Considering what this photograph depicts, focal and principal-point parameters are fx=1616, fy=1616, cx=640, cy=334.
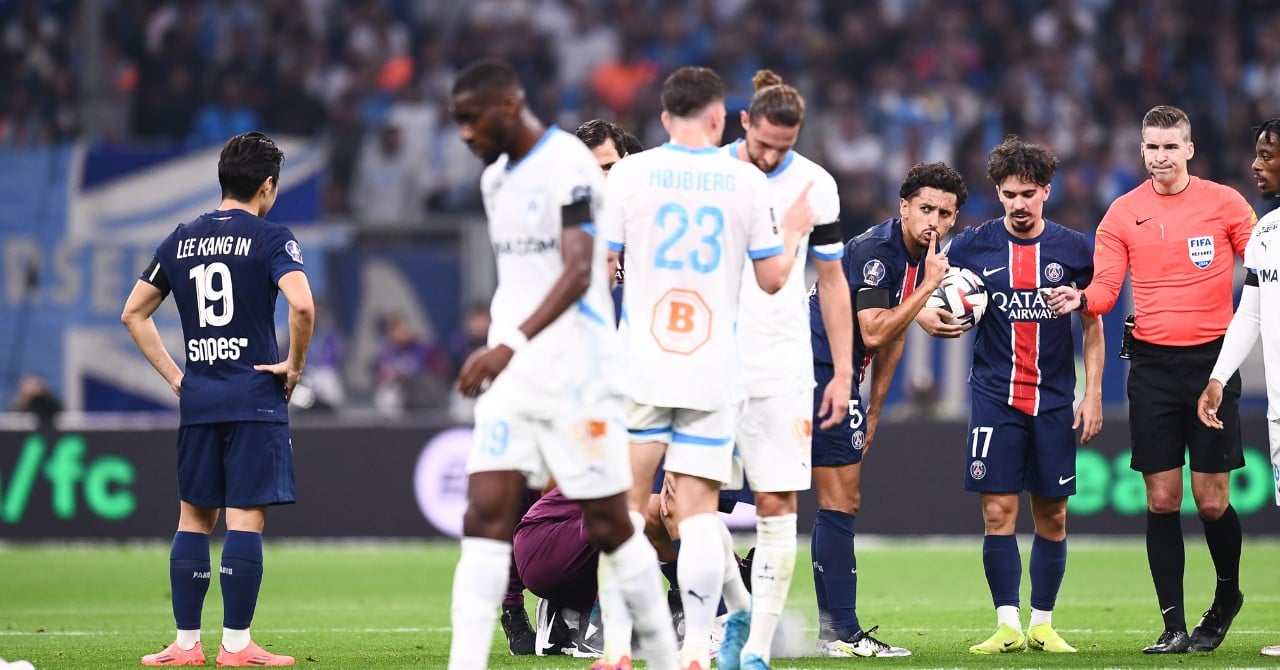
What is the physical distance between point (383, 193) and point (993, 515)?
13.9 meters

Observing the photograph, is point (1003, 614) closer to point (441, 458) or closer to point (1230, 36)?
point (441, 458)

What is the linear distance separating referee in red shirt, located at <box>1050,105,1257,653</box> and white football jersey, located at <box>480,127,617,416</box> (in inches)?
122

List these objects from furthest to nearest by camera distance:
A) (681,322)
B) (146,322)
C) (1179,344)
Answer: (1179,344)
(146,322)
(681,322)

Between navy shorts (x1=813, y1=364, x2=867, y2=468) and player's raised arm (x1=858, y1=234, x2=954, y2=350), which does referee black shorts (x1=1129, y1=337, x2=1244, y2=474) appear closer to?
player's raised arm (x1=858, y1=234, x2=954, y2=350)

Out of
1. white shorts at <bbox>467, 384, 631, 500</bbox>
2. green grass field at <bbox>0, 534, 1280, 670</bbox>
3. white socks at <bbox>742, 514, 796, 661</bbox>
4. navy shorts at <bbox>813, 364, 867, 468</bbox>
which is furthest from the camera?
navy shorts at <bbox>813, 364, 867, 468</bbox>

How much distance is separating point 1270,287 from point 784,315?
2.49 metres

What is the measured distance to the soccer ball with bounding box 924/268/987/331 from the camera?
8.03 m

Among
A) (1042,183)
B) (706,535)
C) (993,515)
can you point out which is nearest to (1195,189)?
(1042,183)

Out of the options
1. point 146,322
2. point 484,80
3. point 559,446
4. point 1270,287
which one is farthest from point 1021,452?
point 146,322

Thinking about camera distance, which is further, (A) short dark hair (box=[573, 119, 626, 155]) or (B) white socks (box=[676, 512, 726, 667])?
(A) short dark hair (box=[573, 119, 626, 155])

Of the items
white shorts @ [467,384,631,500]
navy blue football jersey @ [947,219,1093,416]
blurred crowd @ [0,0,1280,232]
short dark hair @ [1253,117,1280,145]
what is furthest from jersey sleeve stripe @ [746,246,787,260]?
blurred crowd @ [0,0,1280,232]

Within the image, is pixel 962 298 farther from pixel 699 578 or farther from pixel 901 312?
pixel 699 578

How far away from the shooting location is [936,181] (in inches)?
313

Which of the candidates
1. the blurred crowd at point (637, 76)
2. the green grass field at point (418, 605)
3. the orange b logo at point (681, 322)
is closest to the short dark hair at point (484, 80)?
the orange b logo at point (681, 322)
